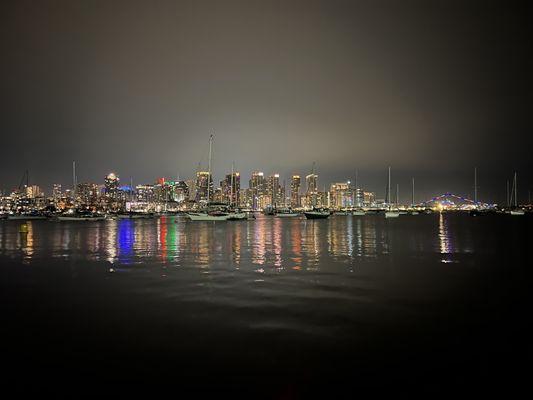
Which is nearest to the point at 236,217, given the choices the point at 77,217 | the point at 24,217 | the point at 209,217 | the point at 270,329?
the point at 209,217

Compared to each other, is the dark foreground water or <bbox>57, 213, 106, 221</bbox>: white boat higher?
<bbox>57, 213, 106, 221</bbox>: white boat

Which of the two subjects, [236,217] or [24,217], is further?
[24,217]

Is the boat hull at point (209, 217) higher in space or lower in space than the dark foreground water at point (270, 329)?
higher

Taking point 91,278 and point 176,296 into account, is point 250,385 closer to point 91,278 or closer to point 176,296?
point 176,296

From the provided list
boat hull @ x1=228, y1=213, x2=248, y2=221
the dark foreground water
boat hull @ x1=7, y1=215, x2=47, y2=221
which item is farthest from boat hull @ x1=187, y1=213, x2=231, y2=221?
boat hull @ x1=7, y1=215, x2=47, y2=221

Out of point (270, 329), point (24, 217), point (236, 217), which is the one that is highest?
point (24, 217)

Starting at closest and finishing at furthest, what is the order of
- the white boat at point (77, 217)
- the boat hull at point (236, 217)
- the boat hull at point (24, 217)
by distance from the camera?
1. the boat hull at point (236, 217)
2. the white boat at point (77, 217)
3. the boat hull at point (24, 217)

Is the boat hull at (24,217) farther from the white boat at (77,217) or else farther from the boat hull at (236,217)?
the boat hull at (236,217)

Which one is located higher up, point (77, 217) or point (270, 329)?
point (77, 217)

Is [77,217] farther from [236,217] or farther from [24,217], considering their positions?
[236,217]

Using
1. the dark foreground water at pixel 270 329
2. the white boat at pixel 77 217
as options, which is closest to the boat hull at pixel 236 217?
the white boat at pixel 77 217

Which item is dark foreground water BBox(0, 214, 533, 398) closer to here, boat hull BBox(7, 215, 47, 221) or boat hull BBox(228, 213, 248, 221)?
boat hull BBox(228, 213, 248, 221)

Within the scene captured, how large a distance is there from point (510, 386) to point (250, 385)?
462 cm

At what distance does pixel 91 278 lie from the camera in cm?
1778
